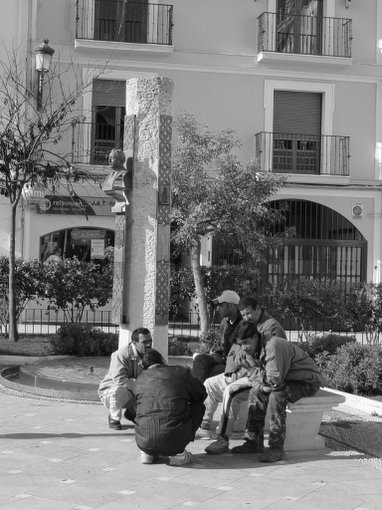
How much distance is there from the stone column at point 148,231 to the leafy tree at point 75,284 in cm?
868

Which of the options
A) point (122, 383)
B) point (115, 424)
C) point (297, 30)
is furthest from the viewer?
point (297, 30)

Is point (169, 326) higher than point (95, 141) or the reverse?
the reverse

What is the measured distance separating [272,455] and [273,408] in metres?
0.40

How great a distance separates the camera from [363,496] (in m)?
6.15

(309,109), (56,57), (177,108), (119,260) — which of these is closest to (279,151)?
(309,109)

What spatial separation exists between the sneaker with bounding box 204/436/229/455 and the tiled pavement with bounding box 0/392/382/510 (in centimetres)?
7

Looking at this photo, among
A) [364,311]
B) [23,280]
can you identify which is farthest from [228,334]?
[364,311]

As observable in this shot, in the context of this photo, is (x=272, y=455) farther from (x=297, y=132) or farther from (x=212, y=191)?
(x=297, y=132)

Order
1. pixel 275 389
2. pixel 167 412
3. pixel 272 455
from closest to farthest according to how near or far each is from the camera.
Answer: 1. pixel 167 412
2. pixel 272 455
3. pixel 275 389

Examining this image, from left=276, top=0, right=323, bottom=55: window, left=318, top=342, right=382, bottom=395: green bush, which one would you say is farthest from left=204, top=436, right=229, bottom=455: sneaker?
left=276, top=0, right=323, bottom=55: window

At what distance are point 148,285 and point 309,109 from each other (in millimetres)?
15285

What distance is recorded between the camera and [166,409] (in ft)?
21.9

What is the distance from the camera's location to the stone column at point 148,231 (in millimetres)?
9344

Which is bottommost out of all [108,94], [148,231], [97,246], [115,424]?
[115,424]
